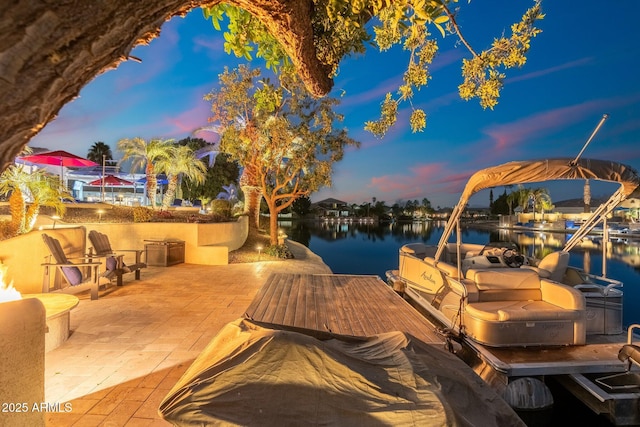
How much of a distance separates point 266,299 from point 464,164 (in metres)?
47.4

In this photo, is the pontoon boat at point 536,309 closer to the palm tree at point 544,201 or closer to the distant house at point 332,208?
the palm tree at point 544,201

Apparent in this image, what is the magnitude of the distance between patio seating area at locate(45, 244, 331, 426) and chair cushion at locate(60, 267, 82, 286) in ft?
1.32

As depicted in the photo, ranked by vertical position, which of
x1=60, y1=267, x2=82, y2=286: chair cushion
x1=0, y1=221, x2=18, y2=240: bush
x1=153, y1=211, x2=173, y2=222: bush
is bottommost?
x1=60, y1=267, x2=82, y2=286: chair cushion

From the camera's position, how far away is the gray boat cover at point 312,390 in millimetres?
1700

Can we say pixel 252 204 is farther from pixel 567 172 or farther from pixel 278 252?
pixel 567 172

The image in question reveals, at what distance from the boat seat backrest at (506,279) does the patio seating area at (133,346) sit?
4033 millimetres

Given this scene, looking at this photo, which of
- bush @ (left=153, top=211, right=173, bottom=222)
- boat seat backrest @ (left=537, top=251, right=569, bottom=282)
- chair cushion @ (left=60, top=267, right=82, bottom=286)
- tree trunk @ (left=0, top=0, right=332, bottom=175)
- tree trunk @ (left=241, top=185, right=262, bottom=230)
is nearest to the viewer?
tree trunk @ (left=0, top=0, right=332, bottom=175)

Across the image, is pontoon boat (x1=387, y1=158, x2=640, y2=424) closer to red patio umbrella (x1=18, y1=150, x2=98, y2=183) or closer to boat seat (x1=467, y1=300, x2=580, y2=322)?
boat seat (x1=467, y1=300, x2=580, y2=322)

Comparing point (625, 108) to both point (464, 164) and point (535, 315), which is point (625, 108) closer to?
point (464, 164)

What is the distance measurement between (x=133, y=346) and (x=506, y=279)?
536 centimetres

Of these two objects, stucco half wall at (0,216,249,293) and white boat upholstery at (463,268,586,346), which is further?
stucco half wall at (0,216,249,293)

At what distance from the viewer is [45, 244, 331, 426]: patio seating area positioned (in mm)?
3025

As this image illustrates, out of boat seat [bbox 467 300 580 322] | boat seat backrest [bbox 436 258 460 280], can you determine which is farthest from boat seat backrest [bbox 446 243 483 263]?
boat seat [bbox 467 300 580 322]

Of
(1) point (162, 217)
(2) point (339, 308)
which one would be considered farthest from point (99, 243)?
(1) point (162, 217)
